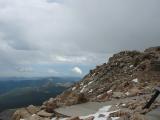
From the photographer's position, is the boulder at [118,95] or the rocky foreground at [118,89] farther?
the boulder at [118,95]

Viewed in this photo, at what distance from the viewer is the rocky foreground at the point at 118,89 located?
2457cm

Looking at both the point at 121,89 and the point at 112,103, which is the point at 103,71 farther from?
the point at 112,103

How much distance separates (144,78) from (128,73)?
382cm

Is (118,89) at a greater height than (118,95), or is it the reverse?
(118,89)

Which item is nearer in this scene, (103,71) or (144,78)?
(144,78)

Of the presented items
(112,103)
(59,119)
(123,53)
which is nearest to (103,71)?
(123,53)

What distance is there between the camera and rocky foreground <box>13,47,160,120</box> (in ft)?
80.6

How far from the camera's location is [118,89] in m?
33.9

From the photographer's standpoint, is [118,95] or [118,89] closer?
[118,95]

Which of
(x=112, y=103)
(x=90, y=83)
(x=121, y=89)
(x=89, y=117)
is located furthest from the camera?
(x=90, y=83)

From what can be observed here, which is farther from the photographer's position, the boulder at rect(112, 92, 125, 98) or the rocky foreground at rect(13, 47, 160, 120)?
the boulder at rect(112, 92, 125, 98)

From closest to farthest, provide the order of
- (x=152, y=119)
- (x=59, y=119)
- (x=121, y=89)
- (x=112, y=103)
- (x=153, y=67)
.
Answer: (x=152, y=119) → (x=59, y=119) → (x=112, y=103) → (x=121, y=89) → (x=153, y=67)

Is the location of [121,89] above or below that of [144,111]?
above

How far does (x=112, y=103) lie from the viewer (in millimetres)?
28406
